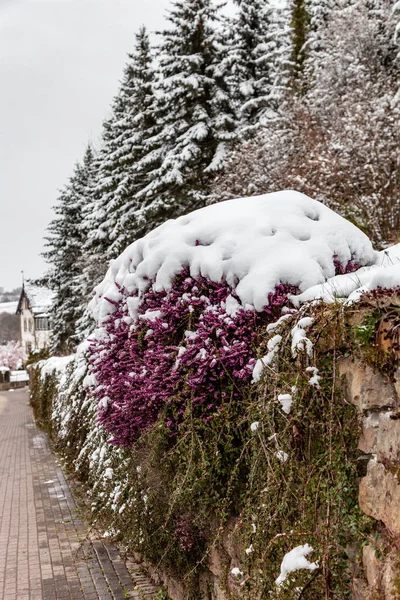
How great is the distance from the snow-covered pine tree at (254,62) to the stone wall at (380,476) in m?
20.1

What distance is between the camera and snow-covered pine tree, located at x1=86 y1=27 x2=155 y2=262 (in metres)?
24.0

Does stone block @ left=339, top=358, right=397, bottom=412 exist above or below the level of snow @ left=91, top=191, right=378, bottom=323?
below

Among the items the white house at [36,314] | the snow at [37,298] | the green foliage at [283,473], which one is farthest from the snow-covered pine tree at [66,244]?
the snow at [37,298]

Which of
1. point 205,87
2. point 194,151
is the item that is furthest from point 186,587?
point 205,87

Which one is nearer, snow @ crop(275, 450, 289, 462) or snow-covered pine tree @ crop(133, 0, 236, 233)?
snow @ crop(275, 450, 289, 462)

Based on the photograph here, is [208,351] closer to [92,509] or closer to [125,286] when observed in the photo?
[125,286]

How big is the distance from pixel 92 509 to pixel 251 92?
18.7 meters

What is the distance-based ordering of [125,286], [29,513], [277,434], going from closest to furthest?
[277,434] < [125,286] < [29,513]

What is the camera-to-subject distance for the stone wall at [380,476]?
7.96 ft

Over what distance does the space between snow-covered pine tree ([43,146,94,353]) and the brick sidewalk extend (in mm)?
22321

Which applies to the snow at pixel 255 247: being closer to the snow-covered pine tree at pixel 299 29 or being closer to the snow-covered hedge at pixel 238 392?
the snow-covered hedge at pixel 238 392

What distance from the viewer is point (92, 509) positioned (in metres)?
6.57

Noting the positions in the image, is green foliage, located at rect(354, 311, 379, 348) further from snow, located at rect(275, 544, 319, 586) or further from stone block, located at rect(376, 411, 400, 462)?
→ snow, located at rect(275, 544, 319, 586)

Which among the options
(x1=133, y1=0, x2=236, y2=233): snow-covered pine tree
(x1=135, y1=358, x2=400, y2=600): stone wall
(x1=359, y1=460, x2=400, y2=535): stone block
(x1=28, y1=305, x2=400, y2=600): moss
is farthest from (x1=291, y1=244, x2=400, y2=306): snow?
(x1=133, y1=0, x2=236, y2=233): snow-covered pine tree
